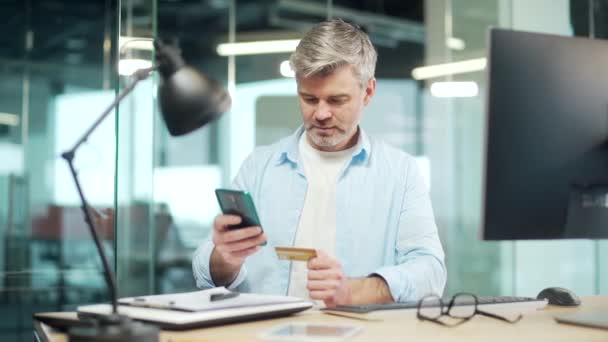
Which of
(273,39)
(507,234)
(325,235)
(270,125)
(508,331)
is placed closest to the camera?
(508,331)

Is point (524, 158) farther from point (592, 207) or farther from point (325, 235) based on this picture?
point (325, 235)

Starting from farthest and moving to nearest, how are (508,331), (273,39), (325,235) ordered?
1. (273,39)
2. (325,235)
3. (508,331)

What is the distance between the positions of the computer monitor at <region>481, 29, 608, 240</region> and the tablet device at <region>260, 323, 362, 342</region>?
1.17 feet

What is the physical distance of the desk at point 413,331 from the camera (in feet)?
4.18

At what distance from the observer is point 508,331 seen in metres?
1.36

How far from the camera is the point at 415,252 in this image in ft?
6.74

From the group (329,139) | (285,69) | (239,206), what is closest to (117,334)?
(239,206)

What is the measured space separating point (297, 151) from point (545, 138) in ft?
3.08

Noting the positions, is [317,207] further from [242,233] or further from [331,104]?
[242,233]

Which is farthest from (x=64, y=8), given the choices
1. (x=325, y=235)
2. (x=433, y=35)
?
(x=325, y=235)

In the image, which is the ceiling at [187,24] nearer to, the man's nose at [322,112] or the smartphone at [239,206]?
the man's nose at [322,112]

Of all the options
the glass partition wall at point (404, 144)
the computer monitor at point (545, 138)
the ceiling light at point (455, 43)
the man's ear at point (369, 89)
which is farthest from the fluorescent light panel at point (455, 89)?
the computer monitor at point (545, 138)

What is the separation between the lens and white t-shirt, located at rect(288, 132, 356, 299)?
2.18 m

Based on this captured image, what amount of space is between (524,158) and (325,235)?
85 cm
